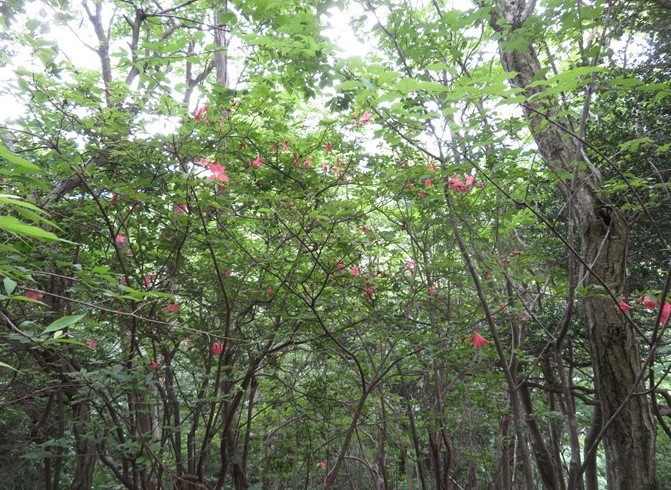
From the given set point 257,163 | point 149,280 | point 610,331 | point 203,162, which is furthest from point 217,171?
point 610,331

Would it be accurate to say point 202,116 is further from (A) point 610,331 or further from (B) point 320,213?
(A) point 610,331

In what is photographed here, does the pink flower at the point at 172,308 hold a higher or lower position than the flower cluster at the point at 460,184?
lower

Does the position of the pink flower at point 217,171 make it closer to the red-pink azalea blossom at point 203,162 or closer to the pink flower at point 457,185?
the red-pink azalea blossom at point 203,162

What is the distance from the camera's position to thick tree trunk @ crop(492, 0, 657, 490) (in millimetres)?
2408

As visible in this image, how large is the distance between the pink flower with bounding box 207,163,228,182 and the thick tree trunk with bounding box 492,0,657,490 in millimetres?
1550

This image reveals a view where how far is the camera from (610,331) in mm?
2547

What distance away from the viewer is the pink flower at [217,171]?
86.4 inches

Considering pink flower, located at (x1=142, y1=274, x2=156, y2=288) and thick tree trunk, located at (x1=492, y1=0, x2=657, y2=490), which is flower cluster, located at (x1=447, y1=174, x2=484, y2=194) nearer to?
thick tree trunk, located at (x1=492, y1=0, x2=657, y2=490)

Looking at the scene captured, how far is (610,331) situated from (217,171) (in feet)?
7.45

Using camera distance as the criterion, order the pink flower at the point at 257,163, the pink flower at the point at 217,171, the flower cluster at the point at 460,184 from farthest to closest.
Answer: the flower cluster at the point at 460,184 < the pink flower at the point at 257,163 < the pink flower at the point at 217,171

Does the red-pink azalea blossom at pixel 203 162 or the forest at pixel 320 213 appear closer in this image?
the forest at pixel 320 213

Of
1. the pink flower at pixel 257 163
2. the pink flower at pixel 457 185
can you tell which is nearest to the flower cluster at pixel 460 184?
the pink flower at pixel 457 185

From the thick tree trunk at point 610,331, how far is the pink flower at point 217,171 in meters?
1.55

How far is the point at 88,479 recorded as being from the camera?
3.19 metres
